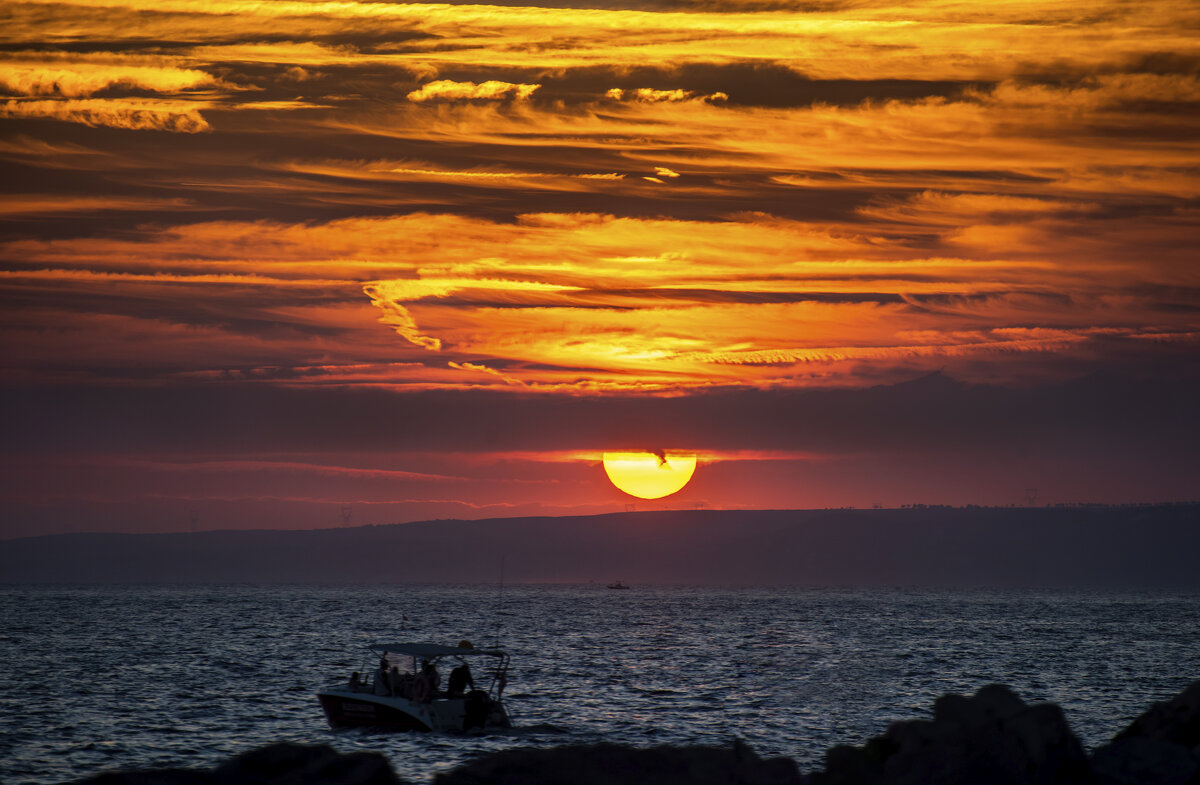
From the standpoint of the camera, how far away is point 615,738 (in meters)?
47.6

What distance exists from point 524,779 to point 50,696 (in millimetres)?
48844

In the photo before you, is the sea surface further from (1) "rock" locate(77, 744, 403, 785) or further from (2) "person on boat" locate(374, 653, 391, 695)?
(1) "rock" locate(77, 744, 403, 785)

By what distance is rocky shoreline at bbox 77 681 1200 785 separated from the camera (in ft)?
73.7

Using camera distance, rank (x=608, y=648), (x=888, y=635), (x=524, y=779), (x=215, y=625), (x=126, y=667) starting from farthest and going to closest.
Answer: (x=215, y=625), (x=888, y=635), (x=608, y=648), (x=126, y=667), (x=524, y=779)

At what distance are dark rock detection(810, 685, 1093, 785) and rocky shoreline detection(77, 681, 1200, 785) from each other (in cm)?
2

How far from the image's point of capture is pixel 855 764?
79.4 feet

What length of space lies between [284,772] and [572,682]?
47610mm

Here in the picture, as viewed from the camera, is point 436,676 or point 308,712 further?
point 308,712

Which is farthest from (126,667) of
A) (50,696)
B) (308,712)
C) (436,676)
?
(436,676)

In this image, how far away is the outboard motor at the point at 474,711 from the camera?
153ft

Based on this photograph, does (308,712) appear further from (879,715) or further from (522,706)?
(879,715)

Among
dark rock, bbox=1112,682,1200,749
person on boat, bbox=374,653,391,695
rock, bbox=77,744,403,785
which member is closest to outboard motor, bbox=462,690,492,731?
person on boat, bbox=374,653,391,695

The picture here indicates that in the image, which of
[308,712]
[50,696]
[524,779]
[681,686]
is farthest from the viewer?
[681,686]

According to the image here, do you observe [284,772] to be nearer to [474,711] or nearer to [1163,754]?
[1163,754]
